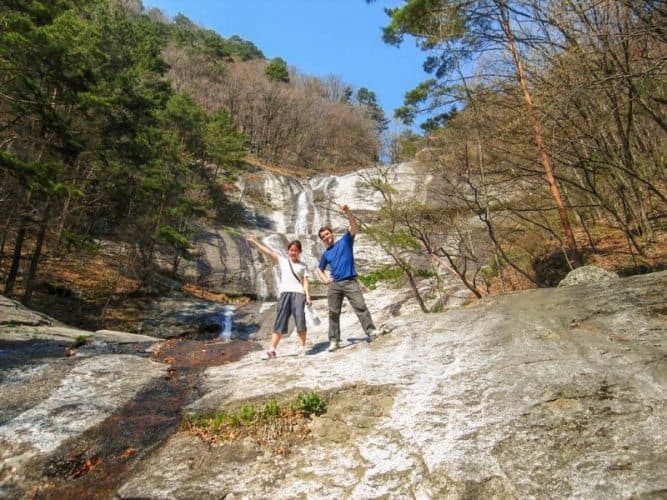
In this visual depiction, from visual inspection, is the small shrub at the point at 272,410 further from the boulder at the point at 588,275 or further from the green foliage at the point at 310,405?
the boulder at the point at 588,275

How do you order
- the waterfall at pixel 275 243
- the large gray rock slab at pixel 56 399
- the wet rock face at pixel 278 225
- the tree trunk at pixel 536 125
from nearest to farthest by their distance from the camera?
the large gray rock slab at pixel 56 399
the tree trunk at pixel 536 125
the wet rock face at pixel 278 225
the waterfall at pixel 275 243

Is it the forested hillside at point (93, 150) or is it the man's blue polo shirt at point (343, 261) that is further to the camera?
the forested hillside at point (93, 150)

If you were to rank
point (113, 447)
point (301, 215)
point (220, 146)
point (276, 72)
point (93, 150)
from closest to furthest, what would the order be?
point (113, 447)
point (93, 150)
point (220, 146)
point (301, 215)
point (276, 72)

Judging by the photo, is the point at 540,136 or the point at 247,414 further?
the point at 540,136

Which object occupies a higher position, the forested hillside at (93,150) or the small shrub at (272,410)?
the forested hillside at (93,150)

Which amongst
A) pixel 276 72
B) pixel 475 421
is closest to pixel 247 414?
pixel 475 421

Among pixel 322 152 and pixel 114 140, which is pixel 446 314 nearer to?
pixel 114 140

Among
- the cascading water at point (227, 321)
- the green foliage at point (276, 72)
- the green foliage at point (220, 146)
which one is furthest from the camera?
the green foliage at point (276, 72)

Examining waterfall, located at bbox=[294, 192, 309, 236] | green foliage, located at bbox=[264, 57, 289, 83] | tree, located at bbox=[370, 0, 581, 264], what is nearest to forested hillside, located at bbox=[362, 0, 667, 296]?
tree, located at bbox=[370, 0, 581, 264]

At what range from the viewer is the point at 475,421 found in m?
3.49

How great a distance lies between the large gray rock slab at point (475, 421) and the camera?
114 inches

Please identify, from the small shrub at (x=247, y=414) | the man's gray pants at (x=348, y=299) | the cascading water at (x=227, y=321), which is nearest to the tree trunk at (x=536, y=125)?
the man's gray pants at (x=348, y=299)

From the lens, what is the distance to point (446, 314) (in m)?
6.81

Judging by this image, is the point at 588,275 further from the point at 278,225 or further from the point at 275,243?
the point at 278,225
